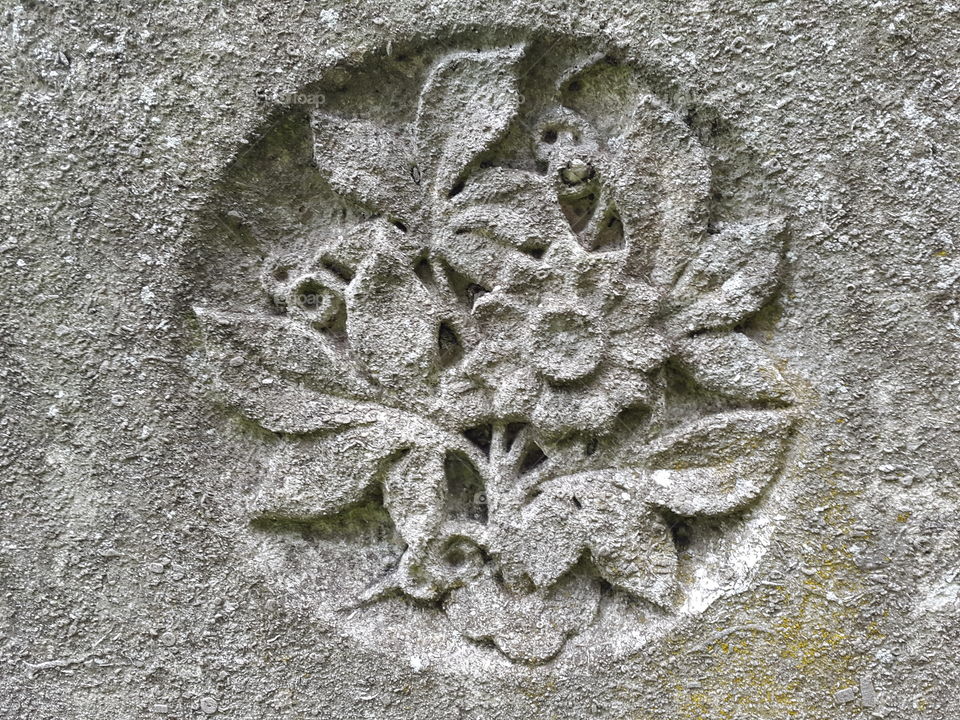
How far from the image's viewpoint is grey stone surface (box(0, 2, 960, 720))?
2.71 feet

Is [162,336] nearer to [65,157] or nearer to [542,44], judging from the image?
[65,157]

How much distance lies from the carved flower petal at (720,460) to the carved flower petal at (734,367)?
0.09 feet

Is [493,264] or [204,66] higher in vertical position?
[204,66]

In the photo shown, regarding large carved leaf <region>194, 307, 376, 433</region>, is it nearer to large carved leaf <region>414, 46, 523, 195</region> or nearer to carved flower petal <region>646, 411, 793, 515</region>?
large carved leaf <region>414, 46, 523, 195</region>

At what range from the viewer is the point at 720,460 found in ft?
2.84

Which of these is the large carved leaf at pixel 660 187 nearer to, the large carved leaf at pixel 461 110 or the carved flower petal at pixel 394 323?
the large carved leaf at pixel 461 110

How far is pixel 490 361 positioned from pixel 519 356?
36 millimetres

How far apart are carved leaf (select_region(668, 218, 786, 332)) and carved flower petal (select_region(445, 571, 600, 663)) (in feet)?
1.17

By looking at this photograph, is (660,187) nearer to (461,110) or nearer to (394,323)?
(461,110)

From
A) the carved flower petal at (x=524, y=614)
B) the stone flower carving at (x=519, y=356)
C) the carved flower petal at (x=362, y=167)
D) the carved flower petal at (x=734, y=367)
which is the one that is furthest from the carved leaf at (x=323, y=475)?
the carved flower petal at (x=734, y=367)

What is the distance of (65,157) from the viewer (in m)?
0.86

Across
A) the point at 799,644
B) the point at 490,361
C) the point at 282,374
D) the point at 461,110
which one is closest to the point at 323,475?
the point at 282,374

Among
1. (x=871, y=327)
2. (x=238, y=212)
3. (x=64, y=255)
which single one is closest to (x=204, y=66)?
(x=238, y=212)

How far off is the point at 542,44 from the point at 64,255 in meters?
0.64
